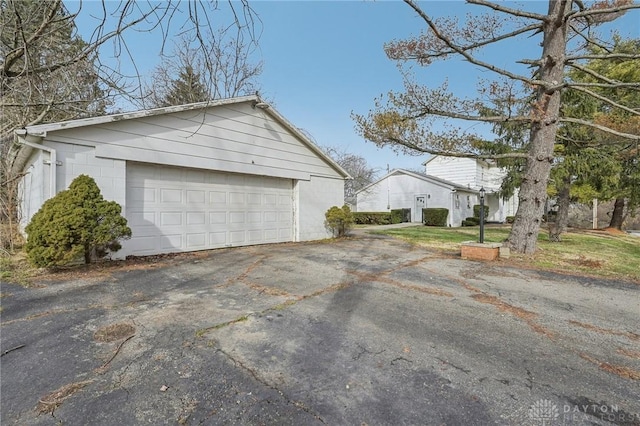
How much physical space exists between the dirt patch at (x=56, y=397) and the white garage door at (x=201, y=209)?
497 cm

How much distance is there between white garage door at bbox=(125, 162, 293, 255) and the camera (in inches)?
266

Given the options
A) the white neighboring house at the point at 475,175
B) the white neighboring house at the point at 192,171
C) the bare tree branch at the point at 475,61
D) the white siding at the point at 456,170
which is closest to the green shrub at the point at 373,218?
the white neighboring house at the point at 475,175

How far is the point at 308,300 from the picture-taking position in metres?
4.04

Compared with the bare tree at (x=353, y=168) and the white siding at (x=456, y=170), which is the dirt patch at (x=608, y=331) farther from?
the bare tree at (x=353, y=168)

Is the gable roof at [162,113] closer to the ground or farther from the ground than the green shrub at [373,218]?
farther from the ground

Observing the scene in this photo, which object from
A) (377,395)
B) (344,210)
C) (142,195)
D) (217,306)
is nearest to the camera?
(377,395)

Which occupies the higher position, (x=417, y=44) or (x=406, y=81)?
(x=417, y=44)

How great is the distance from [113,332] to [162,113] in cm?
551

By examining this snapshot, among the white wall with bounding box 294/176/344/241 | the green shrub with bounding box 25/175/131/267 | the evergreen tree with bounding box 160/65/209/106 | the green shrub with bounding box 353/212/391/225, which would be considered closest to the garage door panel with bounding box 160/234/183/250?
the green shrub with bounding box 25/175/131/267

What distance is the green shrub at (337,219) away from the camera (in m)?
10.8

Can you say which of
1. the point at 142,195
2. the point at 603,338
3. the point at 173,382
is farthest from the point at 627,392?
the point at 142,195

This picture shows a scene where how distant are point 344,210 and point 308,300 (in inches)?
282

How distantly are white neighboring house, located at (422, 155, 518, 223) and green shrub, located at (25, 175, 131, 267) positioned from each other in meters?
22.4

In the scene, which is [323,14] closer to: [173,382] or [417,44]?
[173,382]
